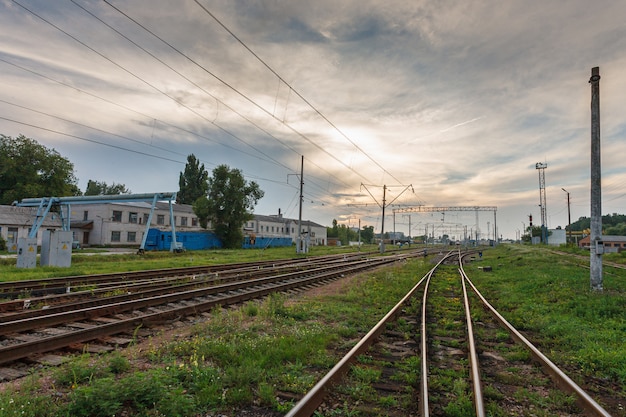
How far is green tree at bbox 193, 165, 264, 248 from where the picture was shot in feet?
194

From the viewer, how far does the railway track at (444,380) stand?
4.61 metres

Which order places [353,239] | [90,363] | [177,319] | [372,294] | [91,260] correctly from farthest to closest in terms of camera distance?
1. [353,239]
2. [91,260]
3. [372,294]
4. [177,319]
5. [90,363]

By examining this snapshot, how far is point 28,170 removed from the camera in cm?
5925

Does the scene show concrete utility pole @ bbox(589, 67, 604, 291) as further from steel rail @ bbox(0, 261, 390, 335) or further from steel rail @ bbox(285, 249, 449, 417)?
→ steel rail @ bbox(0, 261, 390, 335)

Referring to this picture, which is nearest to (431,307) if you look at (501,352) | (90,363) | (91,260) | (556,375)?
(501,352)

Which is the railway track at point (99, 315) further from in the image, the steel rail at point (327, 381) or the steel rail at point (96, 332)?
the steel rail at point (327, 381)

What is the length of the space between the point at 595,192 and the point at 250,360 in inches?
591

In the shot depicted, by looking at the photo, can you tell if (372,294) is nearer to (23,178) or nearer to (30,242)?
(30,242)

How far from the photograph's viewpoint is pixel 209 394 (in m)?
4.89

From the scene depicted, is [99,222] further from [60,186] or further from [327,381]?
[327,381]

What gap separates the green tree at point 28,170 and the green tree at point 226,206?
78.4ft

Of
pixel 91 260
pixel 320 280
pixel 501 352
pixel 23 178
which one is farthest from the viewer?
pixel 23 178

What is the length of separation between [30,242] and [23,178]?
160 feet

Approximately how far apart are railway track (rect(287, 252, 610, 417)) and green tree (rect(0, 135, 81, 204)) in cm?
6800
